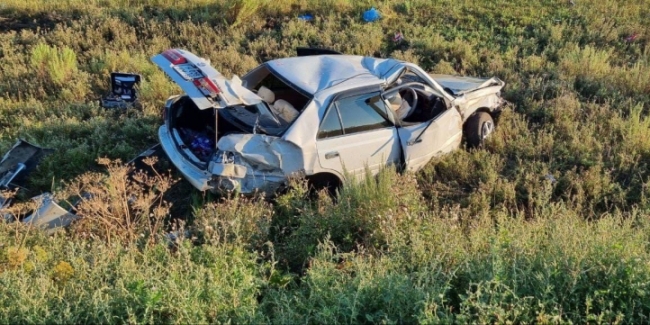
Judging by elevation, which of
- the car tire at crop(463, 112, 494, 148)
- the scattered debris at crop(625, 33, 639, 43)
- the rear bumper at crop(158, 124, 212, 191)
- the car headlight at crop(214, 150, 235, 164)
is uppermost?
the car headlight at crop(214, 150, 235, 164)

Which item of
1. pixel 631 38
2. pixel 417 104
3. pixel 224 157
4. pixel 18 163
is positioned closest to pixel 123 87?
pixel 18 163

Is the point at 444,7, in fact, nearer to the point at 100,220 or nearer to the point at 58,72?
the point at 58,72

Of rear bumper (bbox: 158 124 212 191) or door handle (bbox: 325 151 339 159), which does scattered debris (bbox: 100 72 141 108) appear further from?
door handle (bbox: 325 151 339 159)

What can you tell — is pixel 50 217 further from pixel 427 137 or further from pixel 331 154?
pixel 427 137

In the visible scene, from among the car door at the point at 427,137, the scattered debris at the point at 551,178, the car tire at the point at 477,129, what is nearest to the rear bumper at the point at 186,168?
the car door at the point at 427,137

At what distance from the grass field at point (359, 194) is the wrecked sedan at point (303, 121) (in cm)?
34

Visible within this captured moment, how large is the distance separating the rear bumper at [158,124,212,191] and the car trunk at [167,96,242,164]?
7 centimetres

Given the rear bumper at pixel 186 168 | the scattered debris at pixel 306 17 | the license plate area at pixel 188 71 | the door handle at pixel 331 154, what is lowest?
the scattered debris at pixel 306 17

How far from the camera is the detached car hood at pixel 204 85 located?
5766mm

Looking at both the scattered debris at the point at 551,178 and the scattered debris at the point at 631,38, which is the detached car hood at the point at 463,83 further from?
the scattered debris at the point at 631,38

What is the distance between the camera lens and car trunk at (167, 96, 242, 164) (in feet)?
20.7

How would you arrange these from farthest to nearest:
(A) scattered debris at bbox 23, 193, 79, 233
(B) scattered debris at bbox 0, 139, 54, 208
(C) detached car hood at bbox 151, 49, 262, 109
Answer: (B) scattered debris at bbox 0, 139, 54, 208 < (C) detached car hood at bbox 151, 49, 262, 109 < (A) scattered debris at bbox 23, 193, 79, 233

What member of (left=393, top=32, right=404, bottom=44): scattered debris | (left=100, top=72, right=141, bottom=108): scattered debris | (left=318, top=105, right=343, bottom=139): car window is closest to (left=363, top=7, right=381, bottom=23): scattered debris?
(left=393, top=32, right=404, bottom=44): scattered debris

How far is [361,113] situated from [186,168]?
2.01m
